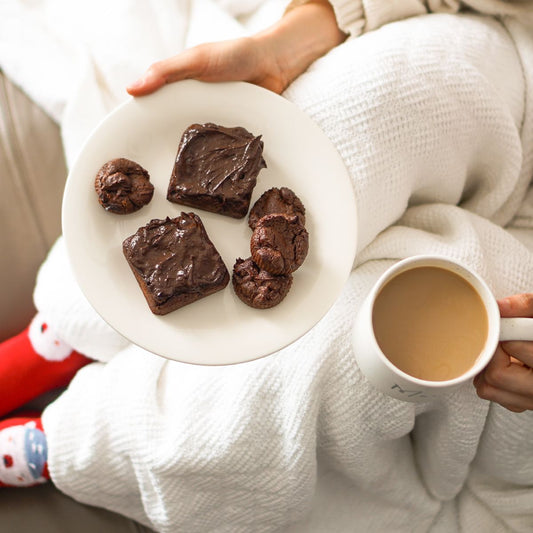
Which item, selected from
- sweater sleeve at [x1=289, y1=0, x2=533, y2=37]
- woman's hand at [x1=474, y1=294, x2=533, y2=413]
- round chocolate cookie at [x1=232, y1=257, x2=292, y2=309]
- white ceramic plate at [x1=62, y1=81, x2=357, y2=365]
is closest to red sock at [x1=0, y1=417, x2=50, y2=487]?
white ceramic plate at [x1=62, y1=81, x2=357, y2=365]

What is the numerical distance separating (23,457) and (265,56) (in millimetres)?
962

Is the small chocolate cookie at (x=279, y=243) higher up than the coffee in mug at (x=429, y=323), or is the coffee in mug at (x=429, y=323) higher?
the small chocolate cookie at (x=279, y=243)

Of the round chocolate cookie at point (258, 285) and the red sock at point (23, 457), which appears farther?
the red sock at point (23, 457)

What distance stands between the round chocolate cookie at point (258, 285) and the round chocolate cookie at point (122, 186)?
0.63 ft

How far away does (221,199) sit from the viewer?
905 millimetres

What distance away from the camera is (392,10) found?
1.13m

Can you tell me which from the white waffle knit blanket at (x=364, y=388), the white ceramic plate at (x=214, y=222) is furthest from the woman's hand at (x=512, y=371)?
the white ceramic plate at (x=214, y=222)

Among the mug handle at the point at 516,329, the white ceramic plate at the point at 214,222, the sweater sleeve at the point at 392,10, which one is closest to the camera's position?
the mug handle at the point at 516,329

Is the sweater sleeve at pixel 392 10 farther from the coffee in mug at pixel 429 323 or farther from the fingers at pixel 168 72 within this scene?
the coffee in mug at pixel 429 323

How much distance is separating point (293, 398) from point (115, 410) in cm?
36

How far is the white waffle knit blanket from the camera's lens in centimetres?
100

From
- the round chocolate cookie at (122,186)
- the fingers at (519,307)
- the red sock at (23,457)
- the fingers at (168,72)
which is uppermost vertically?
the fingers at (168,72)

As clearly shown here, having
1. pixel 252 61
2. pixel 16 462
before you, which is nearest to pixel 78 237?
pixel 252 61

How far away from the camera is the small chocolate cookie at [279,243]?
0.86 m
